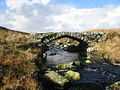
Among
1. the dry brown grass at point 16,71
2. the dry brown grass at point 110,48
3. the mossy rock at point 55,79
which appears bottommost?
the mossy rock at point 55,79

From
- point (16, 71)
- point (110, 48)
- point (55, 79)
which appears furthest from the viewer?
point (110, 48)

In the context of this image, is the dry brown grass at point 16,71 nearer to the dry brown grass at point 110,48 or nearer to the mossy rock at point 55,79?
the mossy rock at point 55,79

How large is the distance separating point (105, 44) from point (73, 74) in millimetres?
38936

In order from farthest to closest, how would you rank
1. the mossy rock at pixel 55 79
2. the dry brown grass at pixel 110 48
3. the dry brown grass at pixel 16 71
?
1. the dry brown grass at pixel 110 48
2. the mossy rock at pixel 55 79
3. the dry brown grass at pixel 16 71

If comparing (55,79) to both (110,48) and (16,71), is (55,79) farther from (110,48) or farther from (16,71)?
(110,48)

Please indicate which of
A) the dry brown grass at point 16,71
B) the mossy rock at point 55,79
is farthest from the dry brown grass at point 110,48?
the dry brown grass at point 16,71

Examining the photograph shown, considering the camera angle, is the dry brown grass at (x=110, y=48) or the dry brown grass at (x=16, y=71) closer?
the dry brown grass at (x=16, y=71)

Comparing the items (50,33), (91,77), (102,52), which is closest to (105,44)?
(102,52)

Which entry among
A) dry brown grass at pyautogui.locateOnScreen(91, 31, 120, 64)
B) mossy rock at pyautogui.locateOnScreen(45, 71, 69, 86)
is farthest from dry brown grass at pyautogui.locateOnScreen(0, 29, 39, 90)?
dry brown grass at pyautogui.locateOnScreen(91, 31, 120, 64)

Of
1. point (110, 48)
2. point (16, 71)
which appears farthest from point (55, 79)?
point (110, 48)

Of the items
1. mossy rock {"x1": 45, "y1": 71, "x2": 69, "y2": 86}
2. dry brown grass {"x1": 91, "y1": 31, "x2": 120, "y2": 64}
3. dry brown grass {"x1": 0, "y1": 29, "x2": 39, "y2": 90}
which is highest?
dry brown grass {"x1": 91, "y1": 31, "x2": 120, "y2": 64}

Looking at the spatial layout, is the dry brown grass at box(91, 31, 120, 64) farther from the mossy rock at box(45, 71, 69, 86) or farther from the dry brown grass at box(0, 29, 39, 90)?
the dry brown grass at box(0, 29, 39, 90)

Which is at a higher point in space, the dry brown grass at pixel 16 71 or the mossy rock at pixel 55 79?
the dry brown grass at pixel 16 71

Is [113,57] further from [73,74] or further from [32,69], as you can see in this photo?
[32,69]
